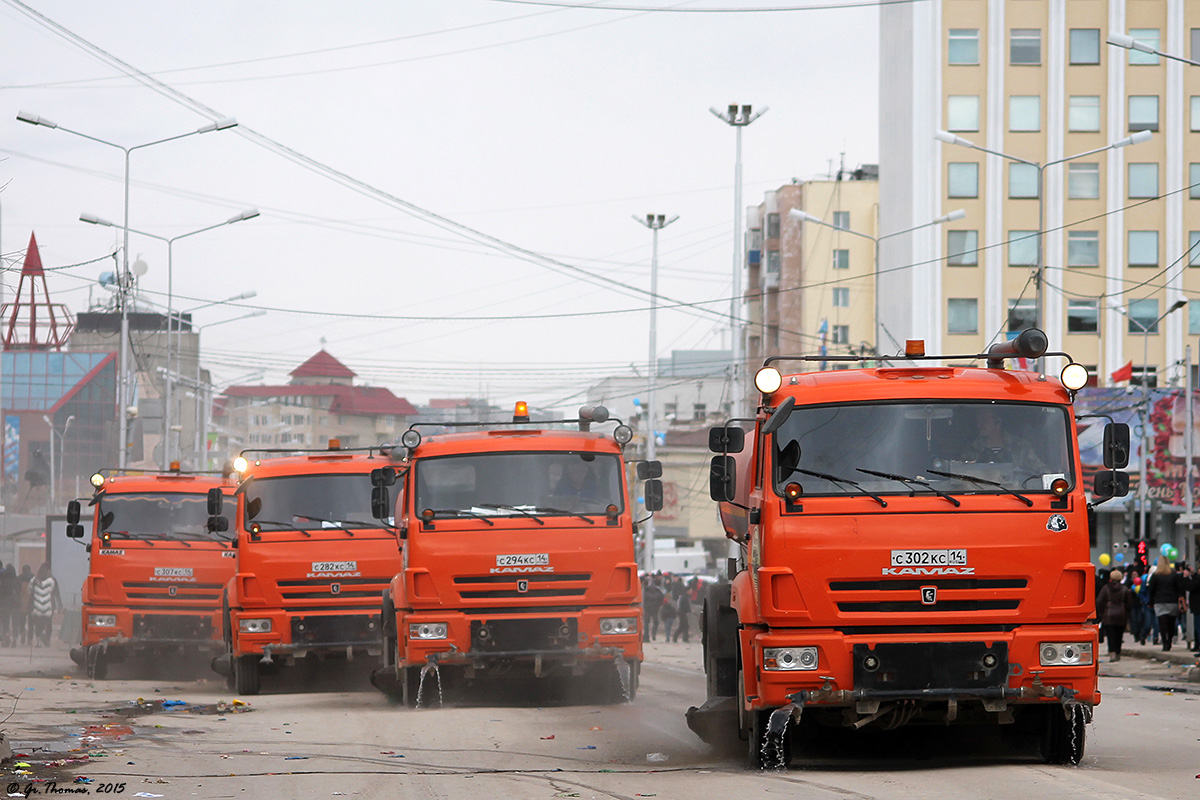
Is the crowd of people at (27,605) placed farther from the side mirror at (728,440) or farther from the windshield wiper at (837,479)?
the windshield wiper at (837,479)

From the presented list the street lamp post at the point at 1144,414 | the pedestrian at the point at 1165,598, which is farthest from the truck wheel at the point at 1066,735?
the street lamp post at the point at 1144,414

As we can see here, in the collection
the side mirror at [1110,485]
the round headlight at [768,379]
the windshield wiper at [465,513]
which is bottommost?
the windshield wiper at [465,513]

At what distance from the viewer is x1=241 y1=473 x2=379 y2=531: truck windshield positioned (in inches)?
716

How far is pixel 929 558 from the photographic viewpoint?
32.3 ft

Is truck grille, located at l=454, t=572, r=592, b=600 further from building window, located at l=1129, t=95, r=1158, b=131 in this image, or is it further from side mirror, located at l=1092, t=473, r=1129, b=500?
building window, located at l=1129, t=95, r=1158, b=131

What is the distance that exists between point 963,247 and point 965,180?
2.56 metres

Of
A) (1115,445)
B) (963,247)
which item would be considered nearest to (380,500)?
(1115,445)

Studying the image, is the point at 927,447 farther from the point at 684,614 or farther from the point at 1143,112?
the point at 1143,112

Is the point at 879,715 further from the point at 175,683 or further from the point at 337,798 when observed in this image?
the point at 175,683

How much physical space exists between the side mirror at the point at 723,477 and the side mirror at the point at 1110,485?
2381 millimetres

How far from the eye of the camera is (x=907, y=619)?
9.86m

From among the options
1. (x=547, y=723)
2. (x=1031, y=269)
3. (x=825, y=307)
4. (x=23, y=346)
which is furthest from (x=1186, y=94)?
(x=23, y=346)

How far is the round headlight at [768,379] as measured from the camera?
10.3 metres

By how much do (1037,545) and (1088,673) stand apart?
88 centimetres
